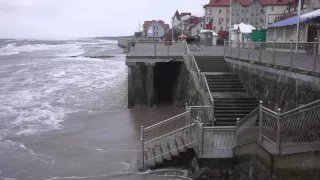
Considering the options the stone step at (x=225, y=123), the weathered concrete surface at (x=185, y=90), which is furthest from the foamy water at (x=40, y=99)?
the stone step at (x=225, y=123)

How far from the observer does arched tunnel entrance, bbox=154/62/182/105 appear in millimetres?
26406

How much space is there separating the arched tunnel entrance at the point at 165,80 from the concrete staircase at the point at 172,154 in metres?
13.1

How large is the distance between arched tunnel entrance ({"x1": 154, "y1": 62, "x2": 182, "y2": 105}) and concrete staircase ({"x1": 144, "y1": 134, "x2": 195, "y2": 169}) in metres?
13.1

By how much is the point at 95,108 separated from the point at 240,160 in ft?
49.6

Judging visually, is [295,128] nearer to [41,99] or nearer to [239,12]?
Result: [41,99]

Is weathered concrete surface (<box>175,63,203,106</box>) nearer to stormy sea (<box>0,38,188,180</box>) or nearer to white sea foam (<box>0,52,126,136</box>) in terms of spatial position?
stormy sea (<box>0,38,188,180</box>)

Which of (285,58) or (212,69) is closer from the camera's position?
(285,58)

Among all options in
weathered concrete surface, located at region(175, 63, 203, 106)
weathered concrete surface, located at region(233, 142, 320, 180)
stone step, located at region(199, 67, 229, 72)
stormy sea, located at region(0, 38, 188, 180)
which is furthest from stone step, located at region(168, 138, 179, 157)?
stone step, located at region(199, 67, 229, 72)

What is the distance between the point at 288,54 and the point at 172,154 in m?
5.95

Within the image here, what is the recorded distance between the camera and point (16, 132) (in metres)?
18.9

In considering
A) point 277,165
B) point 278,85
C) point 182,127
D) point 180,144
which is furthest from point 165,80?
point 277,165

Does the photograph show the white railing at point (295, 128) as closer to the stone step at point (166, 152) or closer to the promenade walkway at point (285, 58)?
the promenade walkway at point (285, 58)

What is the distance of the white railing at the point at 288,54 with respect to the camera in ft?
40.7

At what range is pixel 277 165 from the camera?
9250mm
